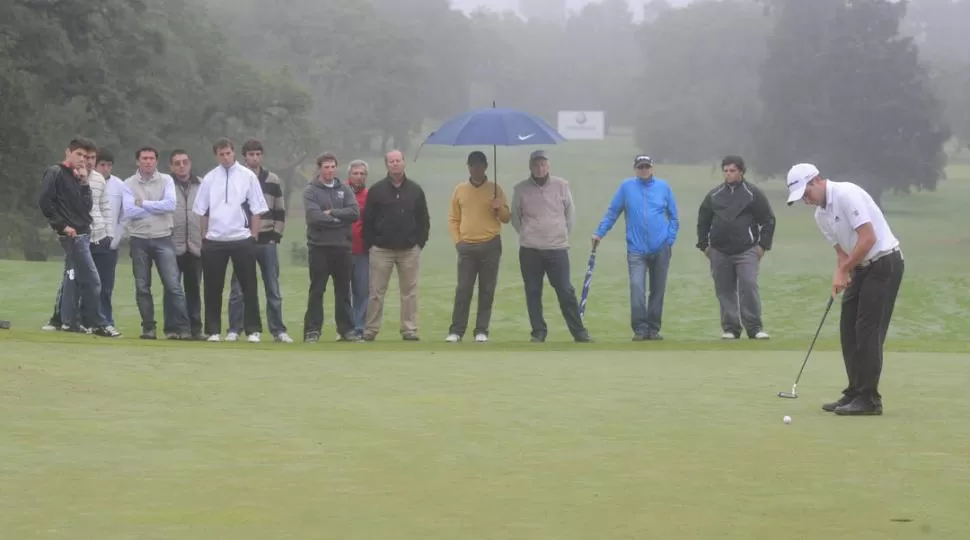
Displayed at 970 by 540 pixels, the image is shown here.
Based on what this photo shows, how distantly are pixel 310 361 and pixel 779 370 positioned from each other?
11.8ft

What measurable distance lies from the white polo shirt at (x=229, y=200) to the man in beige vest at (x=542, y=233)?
261 centimetres

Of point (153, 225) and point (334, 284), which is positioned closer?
point (153, 225)

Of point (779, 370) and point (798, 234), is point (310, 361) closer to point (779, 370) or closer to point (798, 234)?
point (779, 370)

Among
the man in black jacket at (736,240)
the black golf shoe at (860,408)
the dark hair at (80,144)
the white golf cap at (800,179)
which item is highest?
the dark hair at (80,144)

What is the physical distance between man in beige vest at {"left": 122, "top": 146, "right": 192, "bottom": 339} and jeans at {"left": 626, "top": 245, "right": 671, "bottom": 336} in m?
4.45

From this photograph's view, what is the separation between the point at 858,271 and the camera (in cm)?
1033

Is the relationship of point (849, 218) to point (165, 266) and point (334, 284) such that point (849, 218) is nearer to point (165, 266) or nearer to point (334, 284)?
point (334, 284)

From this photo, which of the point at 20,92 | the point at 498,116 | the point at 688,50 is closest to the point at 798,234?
the point at 20,92

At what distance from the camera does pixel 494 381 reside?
1155 cm

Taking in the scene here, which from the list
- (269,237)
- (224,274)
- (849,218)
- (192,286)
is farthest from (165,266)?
(849,218)

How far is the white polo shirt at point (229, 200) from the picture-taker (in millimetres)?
15570

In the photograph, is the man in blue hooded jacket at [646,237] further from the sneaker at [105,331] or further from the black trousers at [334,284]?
the sneaker at [105,331]

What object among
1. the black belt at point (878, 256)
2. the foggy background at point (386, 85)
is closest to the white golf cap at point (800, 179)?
Result: the black belt at point (878, 256)

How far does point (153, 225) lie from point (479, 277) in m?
3.22
